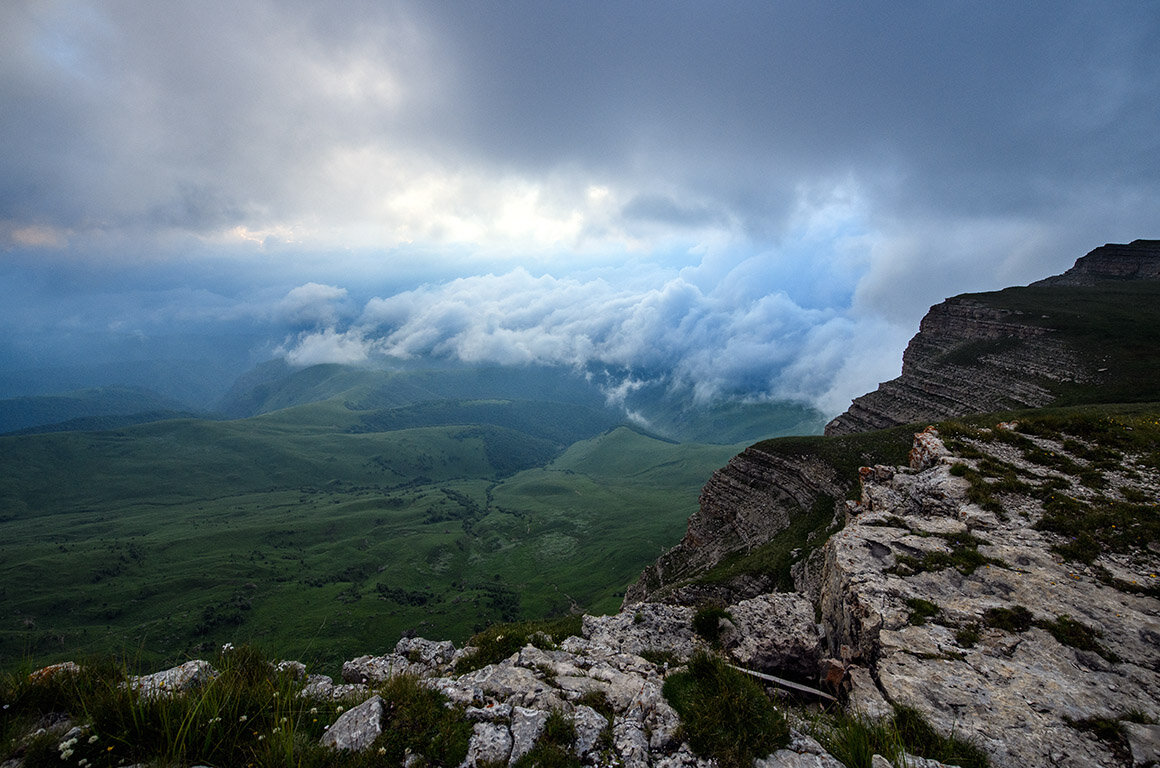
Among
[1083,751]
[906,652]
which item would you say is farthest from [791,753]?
[1083,751]

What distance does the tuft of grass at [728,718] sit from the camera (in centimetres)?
993

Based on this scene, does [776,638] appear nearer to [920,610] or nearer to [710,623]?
[710,623]

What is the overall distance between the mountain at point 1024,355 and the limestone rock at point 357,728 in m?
88.6

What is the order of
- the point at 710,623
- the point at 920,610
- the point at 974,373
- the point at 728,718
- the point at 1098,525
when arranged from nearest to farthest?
the point at 728,718
the point at 920,610
the point at 1098,525
the point at 710,623
the point at 974,373

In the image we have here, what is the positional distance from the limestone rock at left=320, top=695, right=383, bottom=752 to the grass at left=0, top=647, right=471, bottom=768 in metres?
0.19

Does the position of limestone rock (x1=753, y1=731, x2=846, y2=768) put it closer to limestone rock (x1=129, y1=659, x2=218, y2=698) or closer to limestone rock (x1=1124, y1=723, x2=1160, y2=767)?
limestone rock (x1=1124, y1=723, x2=1160, y2=767)

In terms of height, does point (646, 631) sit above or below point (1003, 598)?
below

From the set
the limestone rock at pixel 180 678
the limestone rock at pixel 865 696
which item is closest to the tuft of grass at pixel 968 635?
the limestone rock at pixel 865 696

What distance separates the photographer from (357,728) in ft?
34.0

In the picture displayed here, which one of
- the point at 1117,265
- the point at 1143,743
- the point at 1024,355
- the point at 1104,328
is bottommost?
the point at 1143,743

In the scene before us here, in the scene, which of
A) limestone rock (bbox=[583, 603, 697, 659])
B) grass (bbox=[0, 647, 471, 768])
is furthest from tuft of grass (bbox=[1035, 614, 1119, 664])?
grass (bbox=[0, 647, 471, 768])

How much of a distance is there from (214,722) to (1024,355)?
11238cm

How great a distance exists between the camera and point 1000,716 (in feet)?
38.0

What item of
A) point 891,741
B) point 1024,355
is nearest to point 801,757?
point 891,741
